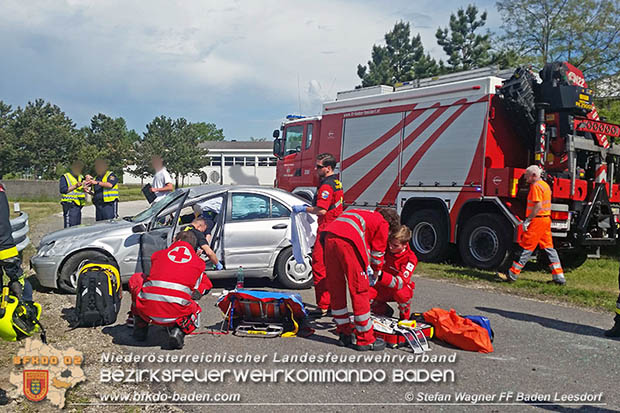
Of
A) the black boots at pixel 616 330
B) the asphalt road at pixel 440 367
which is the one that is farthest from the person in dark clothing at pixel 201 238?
the black boots at pixel 616 330

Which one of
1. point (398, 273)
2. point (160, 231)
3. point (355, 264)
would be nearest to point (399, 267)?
point (398, 273)

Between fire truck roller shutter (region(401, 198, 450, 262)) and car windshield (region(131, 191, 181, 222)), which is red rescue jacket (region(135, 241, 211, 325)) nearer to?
car windshield (region(131, 191, 181, 222))

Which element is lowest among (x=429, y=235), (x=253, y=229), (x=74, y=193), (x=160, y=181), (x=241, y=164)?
(x=429, y=235)

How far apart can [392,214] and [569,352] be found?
7.20ft

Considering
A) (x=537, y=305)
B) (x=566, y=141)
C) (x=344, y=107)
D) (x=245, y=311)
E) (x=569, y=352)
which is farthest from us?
(x=344, y=107)

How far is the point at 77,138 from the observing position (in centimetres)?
5425

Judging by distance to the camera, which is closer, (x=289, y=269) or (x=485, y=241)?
(x=289, y=269)

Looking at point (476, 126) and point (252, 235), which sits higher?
point (476, 126)

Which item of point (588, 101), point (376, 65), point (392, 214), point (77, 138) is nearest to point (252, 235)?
point (392, 214)

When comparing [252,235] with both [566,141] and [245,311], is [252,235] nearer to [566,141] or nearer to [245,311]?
[245,311]

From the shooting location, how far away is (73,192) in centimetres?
1087

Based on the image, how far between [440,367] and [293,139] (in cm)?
977

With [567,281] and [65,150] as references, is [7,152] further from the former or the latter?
[567,281]

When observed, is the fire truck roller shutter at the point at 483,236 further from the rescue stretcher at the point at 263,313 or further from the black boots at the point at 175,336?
the black boots at the point at 175,336
